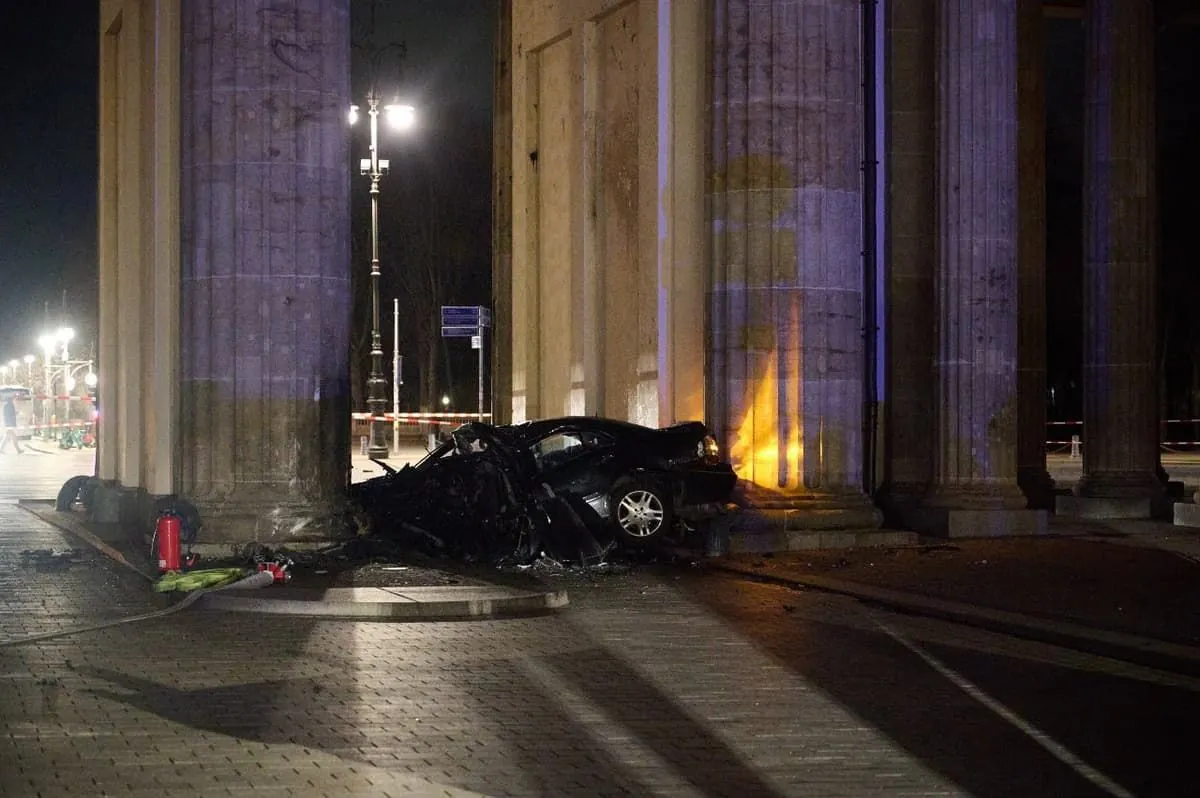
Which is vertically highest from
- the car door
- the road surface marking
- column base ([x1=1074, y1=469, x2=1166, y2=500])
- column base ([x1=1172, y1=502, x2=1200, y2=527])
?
the car door

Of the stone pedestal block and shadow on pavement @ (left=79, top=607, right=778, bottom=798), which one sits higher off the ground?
the stone pedestal block

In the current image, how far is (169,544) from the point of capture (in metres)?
17.5

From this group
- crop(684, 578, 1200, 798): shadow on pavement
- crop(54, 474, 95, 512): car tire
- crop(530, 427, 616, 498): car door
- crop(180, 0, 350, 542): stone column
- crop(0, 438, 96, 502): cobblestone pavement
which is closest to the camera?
crop(684, 578, 1200, 798): shadow on pavement

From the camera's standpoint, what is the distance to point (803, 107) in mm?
21531

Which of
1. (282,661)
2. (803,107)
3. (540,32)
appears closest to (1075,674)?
(282,661)

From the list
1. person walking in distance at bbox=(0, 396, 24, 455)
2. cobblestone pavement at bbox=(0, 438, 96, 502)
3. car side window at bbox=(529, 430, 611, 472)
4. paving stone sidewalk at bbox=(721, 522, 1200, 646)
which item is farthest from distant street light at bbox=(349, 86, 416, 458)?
paving stone sidewalk at bbox=(721, 522, 1200, 646)

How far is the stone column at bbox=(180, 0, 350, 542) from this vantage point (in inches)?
757

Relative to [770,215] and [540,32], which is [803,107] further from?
[540,32]

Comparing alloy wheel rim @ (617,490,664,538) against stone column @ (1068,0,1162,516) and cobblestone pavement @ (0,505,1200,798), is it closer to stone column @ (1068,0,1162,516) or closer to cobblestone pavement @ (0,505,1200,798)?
cobblestone pavement @ (0,505,1200,798)

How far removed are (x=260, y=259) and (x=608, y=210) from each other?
7.45 metres

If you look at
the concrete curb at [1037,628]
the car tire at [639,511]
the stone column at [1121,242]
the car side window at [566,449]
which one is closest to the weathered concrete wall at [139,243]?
the car side window at [566,449]

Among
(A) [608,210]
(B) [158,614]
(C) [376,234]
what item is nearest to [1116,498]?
(A) [608,210]

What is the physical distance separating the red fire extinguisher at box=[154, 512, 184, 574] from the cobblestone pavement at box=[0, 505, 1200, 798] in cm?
187

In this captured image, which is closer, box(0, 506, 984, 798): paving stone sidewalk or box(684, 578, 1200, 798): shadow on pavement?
box(0, 506, 984, 798): paving stone sidewalk
